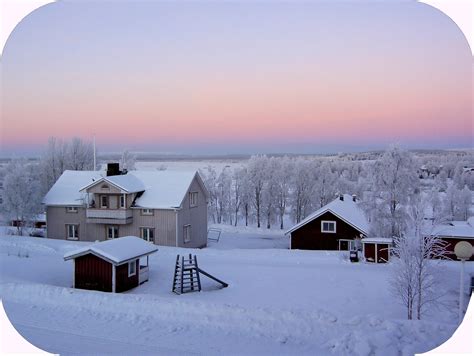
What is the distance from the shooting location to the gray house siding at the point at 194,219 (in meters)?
21.9

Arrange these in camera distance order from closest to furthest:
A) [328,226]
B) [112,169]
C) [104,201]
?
[104,201], [112,169], [328,226]

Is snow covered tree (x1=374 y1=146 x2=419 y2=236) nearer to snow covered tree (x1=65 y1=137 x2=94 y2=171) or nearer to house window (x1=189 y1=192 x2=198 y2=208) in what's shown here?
house window (x1=189 y1=192 x2=198 y2=208)

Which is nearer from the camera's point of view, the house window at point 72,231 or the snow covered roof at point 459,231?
the snow covered roof at point 459,231

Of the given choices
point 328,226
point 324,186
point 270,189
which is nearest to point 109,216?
point 328,226

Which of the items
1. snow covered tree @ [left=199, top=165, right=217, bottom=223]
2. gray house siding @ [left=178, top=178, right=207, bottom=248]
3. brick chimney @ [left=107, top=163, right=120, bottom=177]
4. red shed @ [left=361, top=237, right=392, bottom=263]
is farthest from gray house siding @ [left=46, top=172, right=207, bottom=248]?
snow covered tree @ [left=199, top=165, right=217, bottom=223]

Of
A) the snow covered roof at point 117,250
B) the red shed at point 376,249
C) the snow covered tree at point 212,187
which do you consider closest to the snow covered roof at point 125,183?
the snow covered roof at point 117,250

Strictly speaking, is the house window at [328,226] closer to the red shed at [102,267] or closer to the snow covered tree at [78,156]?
the red shed at [102,267]

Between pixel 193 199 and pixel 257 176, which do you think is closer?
pixel 193 199

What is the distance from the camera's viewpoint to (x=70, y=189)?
24344 millimetres

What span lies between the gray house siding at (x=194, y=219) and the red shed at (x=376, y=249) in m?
9.04

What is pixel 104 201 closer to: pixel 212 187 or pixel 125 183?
pixel 125 183

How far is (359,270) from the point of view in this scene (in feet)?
48.2

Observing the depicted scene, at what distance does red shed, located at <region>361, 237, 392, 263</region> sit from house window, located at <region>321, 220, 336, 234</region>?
6.51 metres

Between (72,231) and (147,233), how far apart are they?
4.69m
